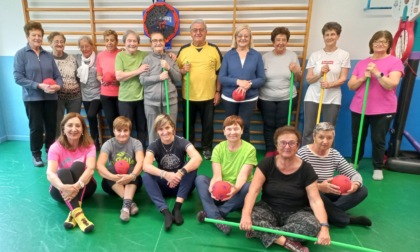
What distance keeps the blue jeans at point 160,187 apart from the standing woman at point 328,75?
5.37 feet

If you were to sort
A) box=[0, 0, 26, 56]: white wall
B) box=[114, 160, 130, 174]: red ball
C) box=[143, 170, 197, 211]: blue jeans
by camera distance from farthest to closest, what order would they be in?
box=[0, 0, 26, 56]: white wall, box=[114, 160, 130, 174]: red ball, box=[143, 170, 197, 211]: blue jeans

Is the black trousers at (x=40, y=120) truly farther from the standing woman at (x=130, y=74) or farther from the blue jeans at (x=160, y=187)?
the blue jeans at (x=160, y=187)

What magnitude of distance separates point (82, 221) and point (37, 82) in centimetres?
176

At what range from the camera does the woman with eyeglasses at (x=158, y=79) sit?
3.11 meters

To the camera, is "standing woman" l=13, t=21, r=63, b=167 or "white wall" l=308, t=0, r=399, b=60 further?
"white wall" l=308, t=0, r=399, b=60

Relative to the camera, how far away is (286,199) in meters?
2.04

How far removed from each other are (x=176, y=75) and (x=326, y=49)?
166 centimetres

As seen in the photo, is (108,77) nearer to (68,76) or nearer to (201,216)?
(68,76)

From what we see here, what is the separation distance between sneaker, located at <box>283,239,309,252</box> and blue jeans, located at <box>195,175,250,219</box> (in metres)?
0.45

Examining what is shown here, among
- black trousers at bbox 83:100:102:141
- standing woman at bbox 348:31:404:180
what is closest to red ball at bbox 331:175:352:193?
standing woman at bbox 348:31:404:180

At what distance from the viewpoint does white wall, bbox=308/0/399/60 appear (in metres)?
3.42

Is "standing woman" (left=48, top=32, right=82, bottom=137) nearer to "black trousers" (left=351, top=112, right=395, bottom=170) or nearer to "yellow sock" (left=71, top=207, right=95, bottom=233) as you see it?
"yellow sock" (left=71, top=207, right=95, bottom=233)

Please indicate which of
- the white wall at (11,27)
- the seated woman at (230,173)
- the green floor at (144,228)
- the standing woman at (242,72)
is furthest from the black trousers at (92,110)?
the seated woman at (230,173)

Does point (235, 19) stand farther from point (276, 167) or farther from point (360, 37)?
point (276, 167)
